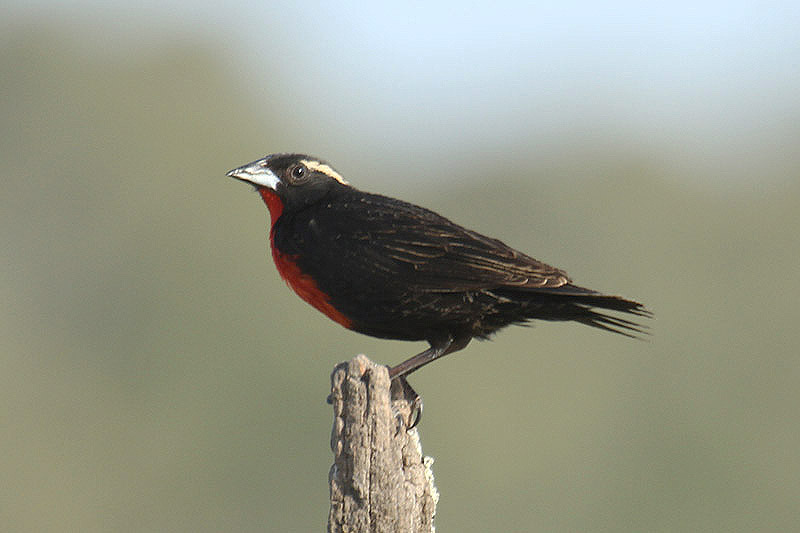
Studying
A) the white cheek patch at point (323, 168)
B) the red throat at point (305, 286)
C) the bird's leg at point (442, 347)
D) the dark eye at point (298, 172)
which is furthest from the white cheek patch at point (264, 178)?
the bird's leg at point (442, 347)

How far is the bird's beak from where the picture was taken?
812 centimetres

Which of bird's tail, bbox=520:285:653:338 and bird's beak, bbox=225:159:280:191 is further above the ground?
bird's beak, bbox=225:159:280:191

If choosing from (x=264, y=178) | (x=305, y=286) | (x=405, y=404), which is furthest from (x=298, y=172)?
(x=405, y=404)

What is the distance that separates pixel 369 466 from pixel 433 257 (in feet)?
4.89

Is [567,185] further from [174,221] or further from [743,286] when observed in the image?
[174,221]

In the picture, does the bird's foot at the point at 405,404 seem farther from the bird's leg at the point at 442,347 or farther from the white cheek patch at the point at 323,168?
the white cheek patch at the point at 323,168

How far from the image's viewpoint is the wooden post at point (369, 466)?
6055 millimetres

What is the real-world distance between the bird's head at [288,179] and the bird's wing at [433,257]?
764 mm

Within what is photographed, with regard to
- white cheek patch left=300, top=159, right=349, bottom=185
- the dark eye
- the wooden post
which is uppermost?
white cheek patch left=300, top=159, right=349, bottom=185

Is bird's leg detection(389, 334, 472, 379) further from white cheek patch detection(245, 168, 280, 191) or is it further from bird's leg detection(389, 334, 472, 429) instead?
white cheek patch detection(245, 168, 280, 191)

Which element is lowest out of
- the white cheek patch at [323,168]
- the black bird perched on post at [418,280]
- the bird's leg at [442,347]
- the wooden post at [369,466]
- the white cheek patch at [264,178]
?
the wooden post at [369,466]

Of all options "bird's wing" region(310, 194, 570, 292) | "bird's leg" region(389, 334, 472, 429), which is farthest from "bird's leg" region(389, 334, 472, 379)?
"bird's wing" region(310, 194, 570, 292)

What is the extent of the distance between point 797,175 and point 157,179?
3771 cm

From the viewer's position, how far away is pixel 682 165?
81125 mm
